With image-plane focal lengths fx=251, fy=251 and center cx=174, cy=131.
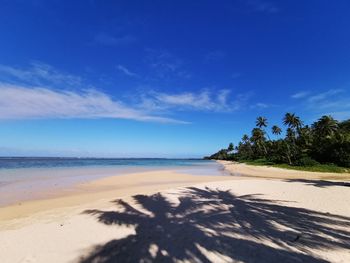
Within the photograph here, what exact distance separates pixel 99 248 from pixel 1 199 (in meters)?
9.86

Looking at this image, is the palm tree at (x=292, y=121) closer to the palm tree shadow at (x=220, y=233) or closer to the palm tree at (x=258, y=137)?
the palm tree at (x=258, y=137)

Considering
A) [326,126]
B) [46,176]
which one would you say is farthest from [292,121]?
[46,176]

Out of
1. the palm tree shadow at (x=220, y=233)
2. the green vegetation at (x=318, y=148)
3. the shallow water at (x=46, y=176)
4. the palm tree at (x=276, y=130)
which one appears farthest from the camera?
the palm tree at (x=276, y=130)

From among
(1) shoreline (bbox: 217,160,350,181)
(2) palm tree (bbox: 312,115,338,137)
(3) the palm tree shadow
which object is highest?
(2) palm tree (bbox: 312,115,338,137)

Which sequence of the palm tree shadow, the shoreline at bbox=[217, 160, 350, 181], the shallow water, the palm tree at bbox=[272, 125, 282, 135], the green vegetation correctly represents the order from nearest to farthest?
the palm tree shadow → the shallow water → the shoreline at bbox=[217, 160, 350, 181] → the green vegetation → the palm tree at bbox=[272, 125, 282, 135]

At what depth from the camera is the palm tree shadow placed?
204 inches

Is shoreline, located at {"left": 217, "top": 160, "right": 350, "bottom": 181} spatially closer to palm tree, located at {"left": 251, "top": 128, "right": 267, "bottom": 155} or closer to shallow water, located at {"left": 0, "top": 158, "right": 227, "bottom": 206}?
shallow water, located at {"left": 0, "top": 158, "right": 227, "bottom": 206}

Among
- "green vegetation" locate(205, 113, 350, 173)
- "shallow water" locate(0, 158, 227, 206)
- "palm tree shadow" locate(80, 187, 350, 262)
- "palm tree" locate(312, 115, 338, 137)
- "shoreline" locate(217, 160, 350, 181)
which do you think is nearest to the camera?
"palm tree shadow" locate(80, 187, 350, 262)

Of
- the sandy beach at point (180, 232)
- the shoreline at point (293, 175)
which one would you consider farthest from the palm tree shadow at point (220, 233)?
the shoreline at point (293, 175)

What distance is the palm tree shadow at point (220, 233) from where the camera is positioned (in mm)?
5172

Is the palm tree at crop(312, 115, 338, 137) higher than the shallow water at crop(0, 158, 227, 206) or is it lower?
higher

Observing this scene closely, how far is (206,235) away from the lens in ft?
21.0

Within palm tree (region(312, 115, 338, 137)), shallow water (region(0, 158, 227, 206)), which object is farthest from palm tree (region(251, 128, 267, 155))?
shallow water (region(0, 158, 227, 206))

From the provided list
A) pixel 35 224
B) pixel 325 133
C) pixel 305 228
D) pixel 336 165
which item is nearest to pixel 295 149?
pixel 325 133
